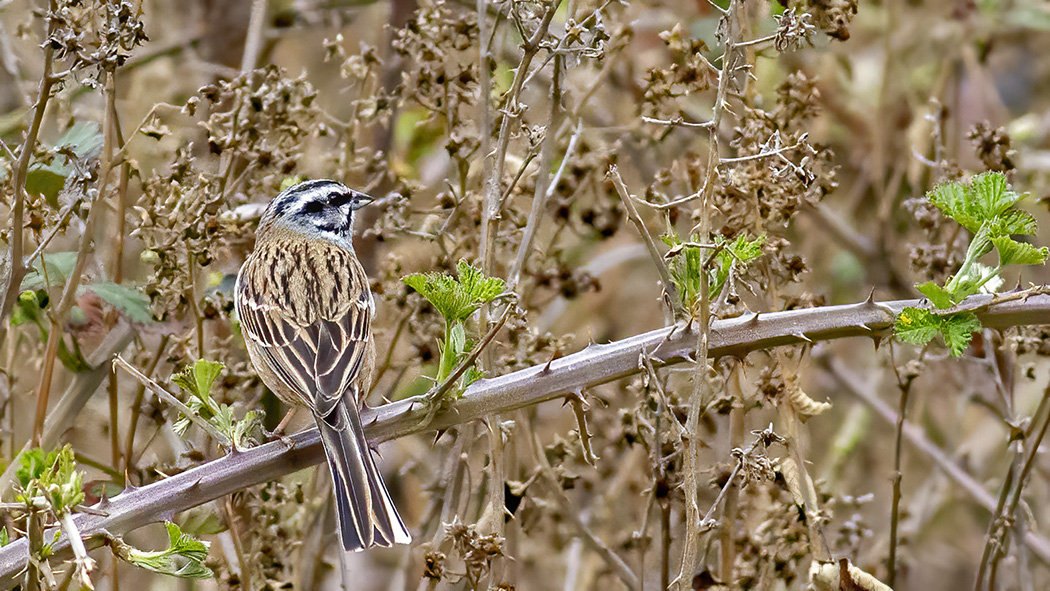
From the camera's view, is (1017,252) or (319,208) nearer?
(1017,252)

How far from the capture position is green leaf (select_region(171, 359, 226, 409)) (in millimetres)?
2887

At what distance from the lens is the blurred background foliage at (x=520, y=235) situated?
3.28 meters

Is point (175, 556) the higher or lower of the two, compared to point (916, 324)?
lower

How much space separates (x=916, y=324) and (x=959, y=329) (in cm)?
10

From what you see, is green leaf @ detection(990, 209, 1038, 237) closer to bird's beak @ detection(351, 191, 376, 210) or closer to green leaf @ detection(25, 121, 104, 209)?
bird's beak @ detection(351, 191, 376, 210)

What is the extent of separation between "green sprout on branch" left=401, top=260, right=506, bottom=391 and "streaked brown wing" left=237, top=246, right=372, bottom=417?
1.83 feet

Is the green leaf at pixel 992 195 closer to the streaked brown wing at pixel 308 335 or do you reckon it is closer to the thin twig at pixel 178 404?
the streaked brown wing at pixel 308 335

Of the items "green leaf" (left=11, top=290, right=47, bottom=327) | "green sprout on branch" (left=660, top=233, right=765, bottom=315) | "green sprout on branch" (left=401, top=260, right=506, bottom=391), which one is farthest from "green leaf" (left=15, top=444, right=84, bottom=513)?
"green sprout on branch" (left=660, top=233, right=765, bottom=315)

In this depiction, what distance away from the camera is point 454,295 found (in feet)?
9.06

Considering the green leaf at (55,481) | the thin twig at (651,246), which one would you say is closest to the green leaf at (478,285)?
the thin twig at (651,246)

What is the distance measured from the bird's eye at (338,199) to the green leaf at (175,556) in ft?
5.25

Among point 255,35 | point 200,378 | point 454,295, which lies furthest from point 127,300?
point 255,35

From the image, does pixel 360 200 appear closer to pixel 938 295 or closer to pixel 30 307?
pixel 30 307

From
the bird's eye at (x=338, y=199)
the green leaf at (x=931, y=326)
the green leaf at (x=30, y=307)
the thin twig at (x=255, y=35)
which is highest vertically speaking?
the thin twig at (x=255, y=35)
